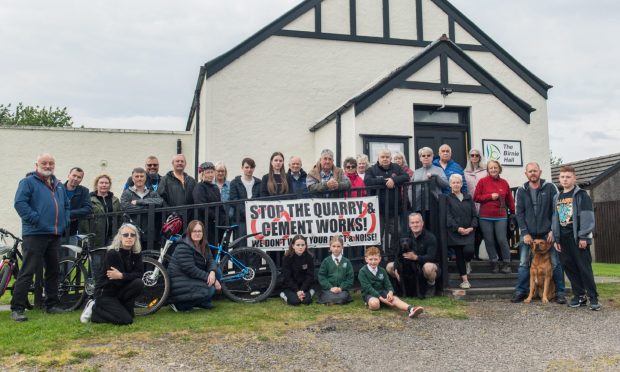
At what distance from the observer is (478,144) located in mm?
11094

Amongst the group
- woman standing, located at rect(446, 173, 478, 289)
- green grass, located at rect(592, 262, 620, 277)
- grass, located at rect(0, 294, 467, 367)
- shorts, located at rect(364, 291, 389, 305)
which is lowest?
green grass, located at rect(592, 262, 620, 277)

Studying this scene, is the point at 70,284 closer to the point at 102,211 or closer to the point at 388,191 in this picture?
the point at 102,211

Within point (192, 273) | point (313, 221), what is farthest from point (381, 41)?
point (192, 273)

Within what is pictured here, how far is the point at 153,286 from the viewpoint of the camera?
6.09 metres

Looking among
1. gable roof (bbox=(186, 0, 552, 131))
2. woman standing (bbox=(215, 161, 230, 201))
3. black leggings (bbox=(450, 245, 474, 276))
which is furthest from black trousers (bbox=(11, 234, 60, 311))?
gable roof (bbox=(186, 0, 552, 131))

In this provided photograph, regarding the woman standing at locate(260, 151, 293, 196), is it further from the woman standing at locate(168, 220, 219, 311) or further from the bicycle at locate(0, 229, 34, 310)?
the bicycle at locate(0, 229, 34, 310)

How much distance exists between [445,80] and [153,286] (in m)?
7.84

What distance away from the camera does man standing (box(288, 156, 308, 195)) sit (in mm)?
7504

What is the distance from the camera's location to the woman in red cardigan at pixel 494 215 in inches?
298

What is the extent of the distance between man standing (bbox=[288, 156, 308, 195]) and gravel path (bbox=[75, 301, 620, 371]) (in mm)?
2453

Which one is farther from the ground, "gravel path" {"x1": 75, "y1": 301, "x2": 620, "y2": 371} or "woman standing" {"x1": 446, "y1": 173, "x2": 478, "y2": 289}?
"woman standing" {"x1": 446, "y1": 173, "x2": 478, "y2": 289}

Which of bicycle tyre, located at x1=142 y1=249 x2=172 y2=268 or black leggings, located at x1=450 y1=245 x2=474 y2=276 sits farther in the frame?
black leggings, located at x1=450 y1=245 x2=474 y2=276

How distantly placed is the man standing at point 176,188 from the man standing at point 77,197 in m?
0.96

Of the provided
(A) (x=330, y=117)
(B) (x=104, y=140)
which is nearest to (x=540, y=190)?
(A) (x=330, y=117)
